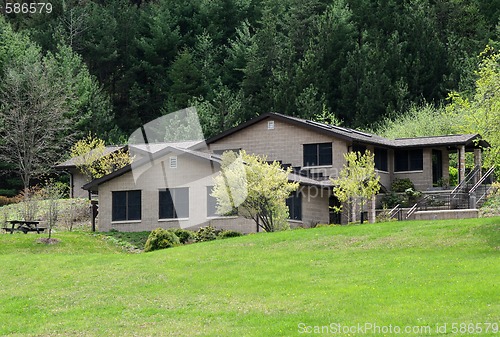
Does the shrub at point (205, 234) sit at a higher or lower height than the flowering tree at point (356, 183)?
lower

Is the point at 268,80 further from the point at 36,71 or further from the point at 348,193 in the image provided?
the point at 348,193

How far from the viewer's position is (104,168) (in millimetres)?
59344

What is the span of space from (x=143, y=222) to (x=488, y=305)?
28275mm

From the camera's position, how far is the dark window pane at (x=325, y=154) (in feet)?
167

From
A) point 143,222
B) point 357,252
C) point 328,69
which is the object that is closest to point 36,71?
point 328,69

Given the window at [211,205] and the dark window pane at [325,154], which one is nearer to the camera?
the window at [211,205]

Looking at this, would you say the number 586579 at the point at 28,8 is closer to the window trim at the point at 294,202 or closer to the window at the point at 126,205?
the window at the point at 126,205

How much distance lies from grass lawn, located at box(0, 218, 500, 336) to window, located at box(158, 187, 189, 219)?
10.1m

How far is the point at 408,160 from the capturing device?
53.7m

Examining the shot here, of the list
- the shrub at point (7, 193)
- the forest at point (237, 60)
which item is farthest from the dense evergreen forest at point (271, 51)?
the shrub at point (7, 193)

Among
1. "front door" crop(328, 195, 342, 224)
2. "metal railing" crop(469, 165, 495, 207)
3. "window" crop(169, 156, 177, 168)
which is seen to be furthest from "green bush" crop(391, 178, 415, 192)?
"window" crop(169, 156, 177, 168)

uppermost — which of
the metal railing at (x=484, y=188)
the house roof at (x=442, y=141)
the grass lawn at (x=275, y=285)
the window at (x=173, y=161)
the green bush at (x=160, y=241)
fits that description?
the house roof at (x=442, y=141)

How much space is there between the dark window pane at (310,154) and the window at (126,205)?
375 inches

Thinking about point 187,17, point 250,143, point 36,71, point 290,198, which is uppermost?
point 187,17
